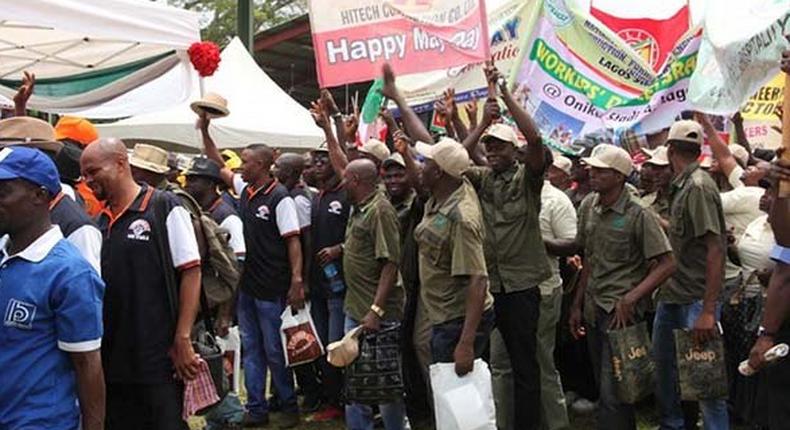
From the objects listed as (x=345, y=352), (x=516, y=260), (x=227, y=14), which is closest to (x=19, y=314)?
(x=345, y=352)

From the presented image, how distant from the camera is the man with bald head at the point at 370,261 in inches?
207

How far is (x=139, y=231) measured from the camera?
153 inches

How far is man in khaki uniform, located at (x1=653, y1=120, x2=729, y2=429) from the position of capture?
5031mm

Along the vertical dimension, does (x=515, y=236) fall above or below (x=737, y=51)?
below

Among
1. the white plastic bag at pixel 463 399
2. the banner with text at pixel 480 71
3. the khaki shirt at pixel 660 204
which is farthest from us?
the banner with text at pixel 480 71

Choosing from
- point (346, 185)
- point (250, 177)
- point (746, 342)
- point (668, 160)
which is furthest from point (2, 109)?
point (746, 342)

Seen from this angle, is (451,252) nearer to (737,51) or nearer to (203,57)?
(737,51)

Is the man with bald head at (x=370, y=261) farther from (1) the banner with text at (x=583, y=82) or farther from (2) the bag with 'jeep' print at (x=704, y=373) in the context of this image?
(1) the banner with text at (x=583, y=82)

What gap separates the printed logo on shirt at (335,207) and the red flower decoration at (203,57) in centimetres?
150

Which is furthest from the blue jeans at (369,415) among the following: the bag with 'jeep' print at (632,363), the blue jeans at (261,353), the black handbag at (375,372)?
the bag with 'jeep' print at (632,363)

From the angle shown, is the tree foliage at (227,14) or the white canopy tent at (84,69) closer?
the white canopy tent at (84,69)

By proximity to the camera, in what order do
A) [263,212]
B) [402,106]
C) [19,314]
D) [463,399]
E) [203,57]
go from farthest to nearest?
[203,57] < [263,212] < [402,106] < [463,399] < [19,314]

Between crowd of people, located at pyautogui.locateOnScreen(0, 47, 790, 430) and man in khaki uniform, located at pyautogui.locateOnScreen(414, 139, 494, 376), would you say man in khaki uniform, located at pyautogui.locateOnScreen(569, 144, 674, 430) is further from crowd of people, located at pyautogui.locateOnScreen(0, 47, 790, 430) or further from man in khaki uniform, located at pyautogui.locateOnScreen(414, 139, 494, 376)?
man in khaki uniform, located at pyautogui.locateOnScreen(414, 139, 494, 376)

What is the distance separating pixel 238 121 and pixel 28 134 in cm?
807
